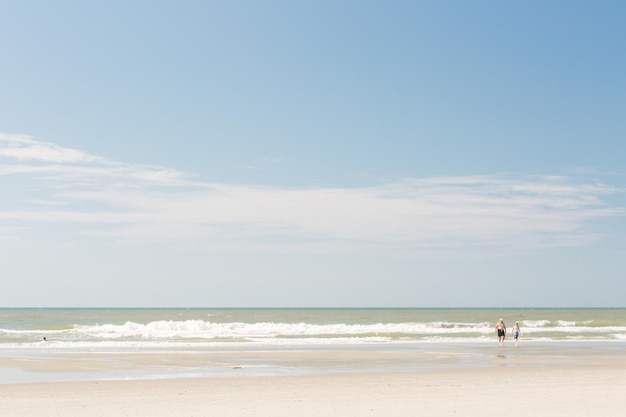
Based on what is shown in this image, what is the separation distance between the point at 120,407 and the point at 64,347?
78.0 feet

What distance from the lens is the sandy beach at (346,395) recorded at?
1467cm

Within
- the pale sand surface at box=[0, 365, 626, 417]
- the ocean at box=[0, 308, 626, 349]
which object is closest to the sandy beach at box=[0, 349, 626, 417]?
the pale sand surface at box=[0, 365, 626, 417]

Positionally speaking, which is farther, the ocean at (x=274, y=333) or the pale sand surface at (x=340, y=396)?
the ocean at (x=274, y=333)

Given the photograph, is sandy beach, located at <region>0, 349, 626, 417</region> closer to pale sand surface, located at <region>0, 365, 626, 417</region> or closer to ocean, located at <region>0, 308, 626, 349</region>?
pale sand surface, located at <region>0, 365, 626, 417</region>

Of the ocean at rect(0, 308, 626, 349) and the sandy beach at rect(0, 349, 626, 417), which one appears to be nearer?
the sandy beach at rect(0, 349, 626, 417)

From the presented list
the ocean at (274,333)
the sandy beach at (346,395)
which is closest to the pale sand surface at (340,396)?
the sandy beach at (346,395)

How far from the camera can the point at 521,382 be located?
20.1 meters

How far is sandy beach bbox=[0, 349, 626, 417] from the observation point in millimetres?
14672

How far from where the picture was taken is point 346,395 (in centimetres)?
1738

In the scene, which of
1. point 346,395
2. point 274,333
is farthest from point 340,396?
point 274,333

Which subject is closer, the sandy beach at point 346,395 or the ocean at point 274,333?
the sandy beach at point 346,395

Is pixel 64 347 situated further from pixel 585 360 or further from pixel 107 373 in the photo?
pixel 585 360

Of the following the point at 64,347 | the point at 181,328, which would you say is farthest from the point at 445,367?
the point at 181,328

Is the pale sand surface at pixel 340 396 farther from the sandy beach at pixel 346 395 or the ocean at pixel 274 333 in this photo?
the ocean at pixel 274 333
